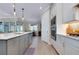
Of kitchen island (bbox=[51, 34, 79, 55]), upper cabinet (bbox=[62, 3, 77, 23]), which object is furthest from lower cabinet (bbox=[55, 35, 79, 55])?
upper cabinet (bbox=[62, 3, 77, 23])

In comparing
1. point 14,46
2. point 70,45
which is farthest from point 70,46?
point 14,46

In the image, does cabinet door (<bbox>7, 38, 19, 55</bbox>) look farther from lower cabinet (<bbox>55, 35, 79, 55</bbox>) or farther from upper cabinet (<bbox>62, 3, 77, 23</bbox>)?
upper cabinet (<bbox>62, 3, 77, 23</bbox>)

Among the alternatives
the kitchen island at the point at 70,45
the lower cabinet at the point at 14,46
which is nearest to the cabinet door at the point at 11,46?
the lower cabinet at the point at 14,46

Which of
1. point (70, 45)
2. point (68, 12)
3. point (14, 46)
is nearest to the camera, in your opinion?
point (70, 45)

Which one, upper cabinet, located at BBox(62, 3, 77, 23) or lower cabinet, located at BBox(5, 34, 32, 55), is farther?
upper cabinet, located at BBox(62, 3, 77, 23)

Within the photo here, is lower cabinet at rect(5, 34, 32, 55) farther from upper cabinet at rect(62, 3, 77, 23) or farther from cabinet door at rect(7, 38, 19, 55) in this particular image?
upper cabinet at rect(62, 3, 77, 23)

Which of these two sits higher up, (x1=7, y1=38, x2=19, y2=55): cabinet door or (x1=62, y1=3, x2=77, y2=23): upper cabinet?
(x1=62, y1=3, x2=77, y2=23): upper cabinet

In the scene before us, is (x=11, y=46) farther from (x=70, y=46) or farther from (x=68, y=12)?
(x=68, y=12)

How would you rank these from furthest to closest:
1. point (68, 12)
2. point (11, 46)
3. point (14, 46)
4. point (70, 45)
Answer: point (68, 12) → point (14, 46) → point (70, 45) → point (11, 46)

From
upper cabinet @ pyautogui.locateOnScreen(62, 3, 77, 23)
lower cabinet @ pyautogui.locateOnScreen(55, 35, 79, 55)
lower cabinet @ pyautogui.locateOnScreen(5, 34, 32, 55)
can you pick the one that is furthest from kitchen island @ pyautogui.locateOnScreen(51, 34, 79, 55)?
lower cabinet @ pyautogui.locateOnScreen(5, 34, 32, 55)

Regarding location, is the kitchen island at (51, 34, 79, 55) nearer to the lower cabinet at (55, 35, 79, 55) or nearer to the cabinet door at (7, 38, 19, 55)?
the lower cabinet at (55, 35, 79, 55)

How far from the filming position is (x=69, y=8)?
13.7 ft

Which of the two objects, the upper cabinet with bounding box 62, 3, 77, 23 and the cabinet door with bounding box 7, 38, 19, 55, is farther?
the upper cabinet with bounding box 62, 3, 77, 23
